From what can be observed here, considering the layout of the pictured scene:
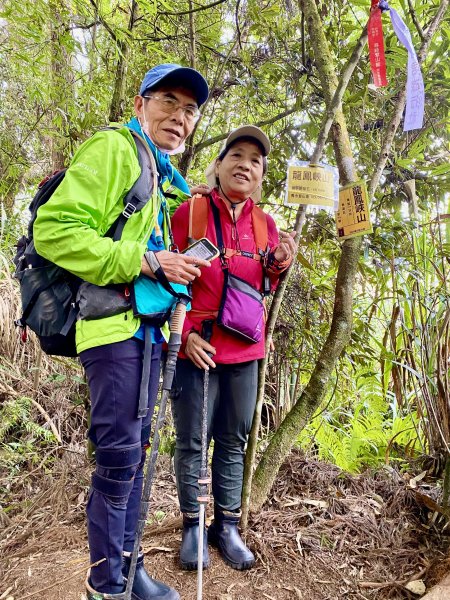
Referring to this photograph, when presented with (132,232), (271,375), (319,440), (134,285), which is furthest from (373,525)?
(132,232)

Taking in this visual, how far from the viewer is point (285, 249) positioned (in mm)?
1947

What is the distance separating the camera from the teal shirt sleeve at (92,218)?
4.35 ft

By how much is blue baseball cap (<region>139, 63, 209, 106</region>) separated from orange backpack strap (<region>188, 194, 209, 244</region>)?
1.49 ft

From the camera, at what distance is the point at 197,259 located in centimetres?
153

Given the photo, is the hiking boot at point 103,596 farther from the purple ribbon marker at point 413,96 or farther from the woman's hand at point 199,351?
the purple ribbon marker at point 413,96

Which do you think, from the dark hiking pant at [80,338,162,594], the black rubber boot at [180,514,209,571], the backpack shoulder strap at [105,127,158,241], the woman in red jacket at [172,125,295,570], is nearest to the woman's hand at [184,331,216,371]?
the woman in red jacket at [172,125,295,570]

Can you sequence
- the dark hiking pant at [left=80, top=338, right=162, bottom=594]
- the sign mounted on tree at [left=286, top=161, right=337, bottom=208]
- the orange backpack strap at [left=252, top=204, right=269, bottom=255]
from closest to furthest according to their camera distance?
the dark hiking pant at [left=80, top=338, right=162, bottom=594] → the sign mounted on tree at [left=286, top=161, right=337, bottom=208] → the orange backpack strap at [left=252, top=204, right=269, bottom=255]

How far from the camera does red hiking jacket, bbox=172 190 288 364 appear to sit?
192 centimetres

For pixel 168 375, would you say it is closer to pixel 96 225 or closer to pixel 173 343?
pixel 173 343

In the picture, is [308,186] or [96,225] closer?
[96,225]

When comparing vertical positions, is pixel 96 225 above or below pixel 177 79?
below

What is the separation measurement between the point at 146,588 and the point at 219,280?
127 centimetres

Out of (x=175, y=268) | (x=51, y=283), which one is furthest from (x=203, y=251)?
(x=51, y=283)

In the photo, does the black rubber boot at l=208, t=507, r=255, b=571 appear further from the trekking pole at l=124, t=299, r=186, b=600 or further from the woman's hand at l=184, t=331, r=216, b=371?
the woman's hand at l=184, t=331, r=216, b=371
